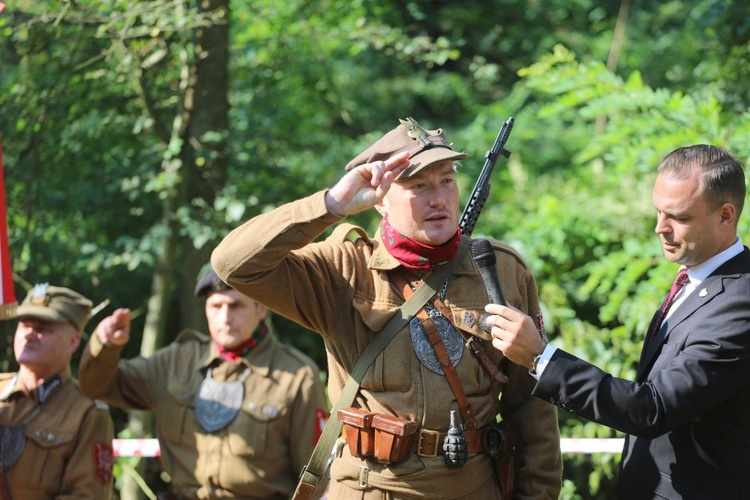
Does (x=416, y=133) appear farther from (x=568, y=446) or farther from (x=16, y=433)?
(x=568, y=446)

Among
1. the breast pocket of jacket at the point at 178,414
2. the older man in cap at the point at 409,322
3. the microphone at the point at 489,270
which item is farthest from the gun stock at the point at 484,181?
the breast pocket of jacket at the point at 178,414

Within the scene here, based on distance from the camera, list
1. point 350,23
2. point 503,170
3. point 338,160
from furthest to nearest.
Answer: point 503,170 < point 338,160 < point 350,23

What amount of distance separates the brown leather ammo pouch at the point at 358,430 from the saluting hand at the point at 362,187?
0.71 meters

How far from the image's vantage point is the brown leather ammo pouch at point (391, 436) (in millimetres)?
2996

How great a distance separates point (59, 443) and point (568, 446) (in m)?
2.88

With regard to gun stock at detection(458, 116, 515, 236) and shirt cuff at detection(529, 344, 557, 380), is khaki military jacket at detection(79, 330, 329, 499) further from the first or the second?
shirt cuff at detection(529, 344, 557, 380)

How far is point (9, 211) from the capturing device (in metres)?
6.37

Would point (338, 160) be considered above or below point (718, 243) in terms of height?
below

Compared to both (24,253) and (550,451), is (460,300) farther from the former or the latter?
(24,253)

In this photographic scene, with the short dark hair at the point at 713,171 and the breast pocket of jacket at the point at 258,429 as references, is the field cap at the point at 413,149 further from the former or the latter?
the breast pocket of jacket at the point at 258,429

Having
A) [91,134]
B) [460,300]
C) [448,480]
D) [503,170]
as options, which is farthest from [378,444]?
[503,170]

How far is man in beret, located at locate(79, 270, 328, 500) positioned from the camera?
14.7ft

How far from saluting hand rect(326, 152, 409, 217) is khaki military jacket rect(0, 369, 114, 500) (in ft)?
7.19

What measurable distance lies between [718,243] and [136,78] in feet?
15.3
